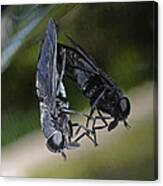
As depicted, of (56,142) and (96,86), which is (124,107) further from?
(56,142)

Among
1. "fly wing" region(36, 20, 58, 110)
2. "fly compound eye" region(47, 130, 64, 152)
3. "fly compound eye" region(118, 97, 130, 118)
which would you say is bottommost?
"fly compound eye" region(47, 130, 64, 152)

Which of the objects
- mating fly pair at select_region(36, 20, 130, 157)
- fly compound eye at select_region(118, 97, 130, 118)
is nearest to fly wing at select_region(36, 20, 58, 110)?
mating fly pair at select_region(36, 20, 130, 157)

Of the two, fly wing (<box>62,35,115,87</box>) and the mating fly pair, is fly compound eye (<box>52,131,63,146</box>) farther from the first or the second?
fly wing (<box>62,35,115,87</box>)

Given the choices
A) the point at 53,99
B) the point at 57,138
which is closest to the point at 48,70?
the point at 53,99

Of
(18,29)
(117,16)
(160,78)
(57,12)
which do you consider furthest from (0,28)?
(160,78)

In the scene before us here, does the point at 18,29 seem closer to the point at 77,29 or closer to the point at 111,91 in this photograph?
the point at 77,29

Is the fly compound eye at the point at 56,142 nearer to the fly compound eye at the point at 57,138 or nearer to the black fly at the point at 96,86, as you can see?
the fly compound eye at the point at 57,138
